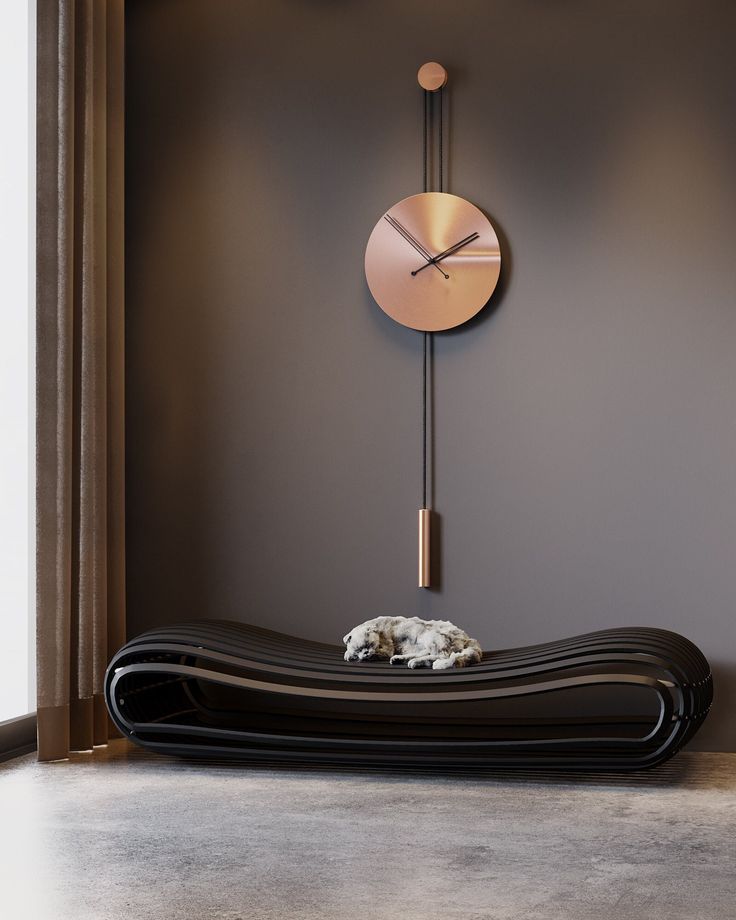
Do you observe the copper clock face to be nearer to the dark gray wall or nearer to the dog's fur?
the dark gray wall

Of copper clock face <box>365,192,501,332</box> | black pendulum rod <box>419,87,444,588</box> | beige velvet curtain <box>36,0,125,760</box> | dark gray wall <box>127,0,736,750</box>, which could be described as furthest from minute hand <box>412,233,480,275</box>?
beige velvet curtain <box>36,0,125,760</box>

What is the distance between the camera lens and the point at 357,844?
216 centimetres

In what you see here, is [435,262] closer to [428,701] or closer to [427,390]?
[427,390]

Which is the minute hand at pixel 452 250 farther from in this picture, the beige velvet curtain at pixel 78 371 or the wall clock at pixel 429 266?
the beige velvet curtain at pixel 78 371

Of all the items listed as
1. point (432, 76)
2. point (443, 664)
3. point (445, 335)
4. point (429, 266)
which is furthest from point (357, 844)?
point (432, 76)

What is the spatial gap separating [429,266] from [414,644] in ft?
4.72

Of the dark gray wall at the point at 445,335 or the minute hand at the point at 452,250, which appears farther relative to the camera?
the minute hand at the point at 452,250

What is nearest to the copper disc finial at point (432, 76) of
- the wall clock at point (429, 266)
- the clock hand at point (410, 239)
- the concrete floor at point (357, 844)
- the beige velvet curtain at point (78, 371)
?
Answer: the wall clock at point (429, 266)

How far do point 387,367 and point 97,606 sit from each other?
1.40 metres

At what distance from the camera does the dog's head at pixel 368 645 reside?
10.0ft

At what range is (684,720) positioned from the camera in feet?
8.56

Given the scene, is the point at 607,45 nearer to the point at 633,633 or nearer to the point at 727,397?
the point at 727,397

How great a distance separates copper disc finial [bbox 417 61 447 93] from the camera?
3574 mm

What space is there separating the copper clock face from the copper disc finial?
1.36 feet
